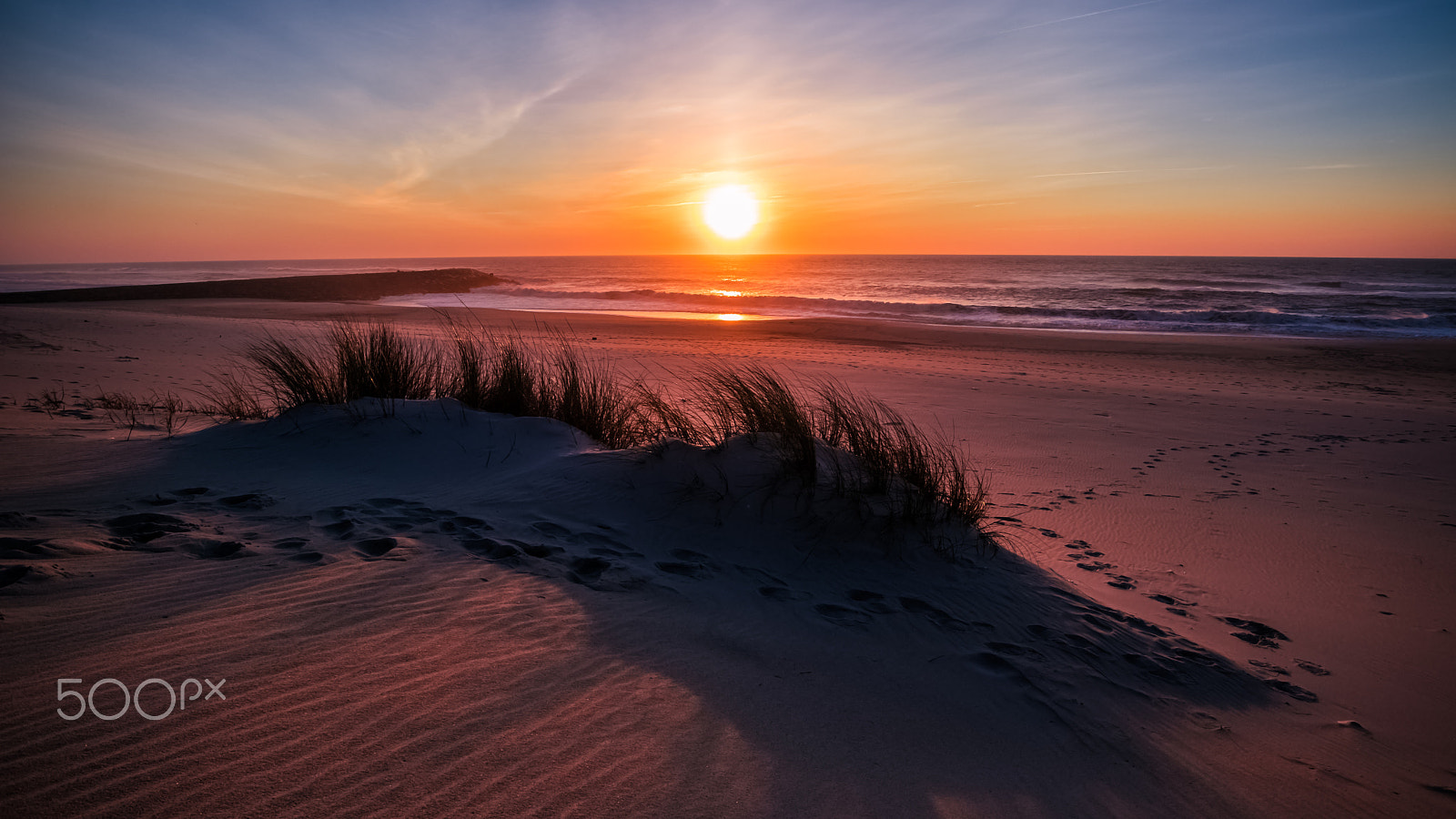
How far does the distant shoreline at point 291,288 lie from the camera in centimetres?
2622

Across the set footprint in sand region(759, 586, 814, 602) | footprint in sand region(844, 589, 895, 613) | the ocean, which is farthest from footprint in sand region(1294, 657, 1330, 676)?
the ocean

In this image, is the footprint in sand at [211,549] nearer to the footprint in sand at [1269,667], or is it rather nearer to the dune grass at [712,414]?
the dune grass at [712,414]

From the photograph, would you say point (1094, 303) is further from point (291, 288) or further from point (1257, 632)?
point (291, 288)

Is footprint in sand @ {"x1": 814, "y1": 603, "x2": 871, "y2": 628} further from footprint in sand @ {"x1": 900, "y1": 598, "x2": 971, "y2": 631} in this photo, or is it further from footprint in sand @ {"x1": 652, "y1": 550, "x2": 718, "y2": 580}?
footprint in sand @ {"x1": 652, "y1": 550, "x2": 718, "y2": 580}

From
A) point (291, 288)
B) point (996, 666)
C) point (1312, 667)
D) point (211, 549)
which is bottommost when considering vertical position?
point (1312, 667)

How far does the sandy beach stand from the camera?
1.92 meters

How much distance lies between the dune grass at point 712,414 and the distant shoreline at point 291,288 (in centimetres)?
2624

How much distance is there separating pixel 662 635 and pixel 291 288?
3700 cm

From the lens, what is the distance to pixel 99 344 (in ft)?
38.2

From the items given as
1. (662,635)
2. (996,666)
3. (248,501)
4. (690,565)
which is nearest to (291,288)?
(248,501)

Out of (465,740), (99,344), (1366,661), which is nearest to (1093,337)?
(1366,661)

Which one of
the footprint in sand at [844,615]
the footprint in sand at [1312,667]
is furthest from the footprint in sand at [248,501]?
the footprint in sand at [1312,667]

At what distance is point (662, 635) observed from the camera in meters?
2.79

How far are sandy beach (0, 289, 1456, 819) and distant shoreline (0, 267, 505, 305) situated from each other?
2785 centimetres
